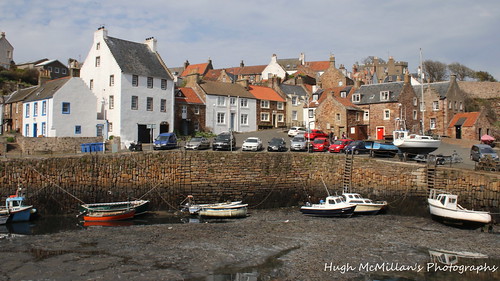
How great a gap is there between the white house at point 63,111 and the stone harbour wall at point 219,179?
1303 centimetres

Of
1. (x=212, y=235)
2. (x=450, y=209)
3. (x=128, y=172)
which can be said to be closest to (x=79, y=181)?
(x=128, y=172)

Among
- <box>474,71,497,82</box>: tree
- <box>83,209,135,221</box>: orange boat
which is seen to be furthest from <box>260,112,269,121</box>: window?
<box>474,71,497,82</box>: tree

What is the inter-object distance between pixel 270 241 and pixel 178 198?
39.5 feet

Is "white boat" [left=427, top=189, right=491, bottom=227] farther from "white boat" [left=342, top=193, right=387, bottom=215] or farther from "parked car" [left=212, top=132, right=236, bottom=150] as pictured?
"parked car" [left=212, top=132, right=236, bottom=150]

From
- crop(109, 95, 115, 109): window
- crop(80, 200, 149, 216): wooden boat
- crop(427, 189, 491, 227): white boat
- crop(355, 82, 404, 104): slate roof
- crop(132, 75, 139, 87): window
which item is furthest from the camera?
crop(355, 82, 404, 104): slate roof

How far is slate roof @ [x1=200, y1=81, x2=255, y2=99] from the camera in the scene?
Answer: 2132 inches

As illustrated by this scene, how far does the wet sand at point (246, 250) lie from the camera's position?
613 inches

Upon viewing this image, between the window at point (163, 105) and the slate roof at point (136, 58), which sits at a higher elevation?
the slate roof at point (136, 58)

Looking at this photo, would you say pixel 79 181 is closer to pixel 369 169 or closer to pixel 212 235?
pixel 212 235

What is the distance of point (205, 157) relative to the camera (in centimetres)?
3181

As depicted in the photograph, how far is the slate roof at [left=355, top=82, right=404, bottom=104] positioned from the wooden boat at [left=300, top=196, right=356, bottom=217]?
2974 centimetres

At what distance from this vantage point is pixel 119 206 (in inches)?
1071

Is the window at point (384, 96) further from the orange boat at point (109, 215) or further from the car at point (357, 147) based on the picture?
the orange boat at point (109, 215)

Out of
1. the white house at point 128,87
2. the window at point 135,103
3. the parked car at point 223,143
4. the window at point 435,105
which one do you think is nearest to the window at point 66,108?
the white house at point 128,87
